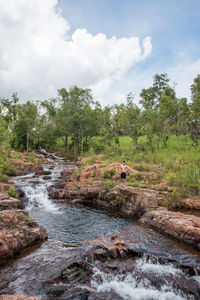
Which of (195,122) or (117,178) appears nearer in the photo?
(117,178)

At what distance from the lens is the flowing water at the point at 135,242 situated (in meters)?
5.40

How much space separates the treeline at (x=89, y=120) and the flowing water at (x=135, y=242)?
1479 cm

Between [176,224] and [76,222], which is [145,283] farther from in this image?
[76,222]

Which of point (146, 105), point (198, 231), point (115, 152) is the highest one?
point (146, 105)

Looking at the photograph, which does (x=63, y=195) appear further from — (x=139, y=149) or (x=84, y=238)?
(x=139, y=149)

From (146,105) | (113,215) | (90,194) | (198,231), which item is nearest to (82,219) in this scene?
(113,215)

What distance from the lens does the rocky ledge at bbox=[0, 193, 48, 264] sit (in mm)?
6922

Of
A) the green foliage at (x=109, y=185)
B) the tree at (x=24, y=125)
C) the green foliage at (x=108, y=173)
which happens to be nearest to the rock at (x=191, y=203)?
the green foliage at (x=109, y=185)

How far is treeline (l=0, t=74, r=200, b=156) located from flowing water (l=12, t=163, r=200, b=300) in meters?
14.8

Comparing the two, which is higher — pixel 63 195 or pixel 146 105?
pixel 146 105

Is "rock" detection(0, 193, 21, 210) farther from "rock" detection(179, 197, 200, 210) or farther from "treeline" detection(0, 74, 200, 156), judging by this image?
"treeline" detection(0, 74, 200, 156)

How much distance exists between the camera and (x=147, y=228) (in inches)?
372

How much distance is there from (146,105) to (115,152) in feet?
51.0

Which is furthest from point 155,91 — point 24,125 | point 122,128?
point 24,125
